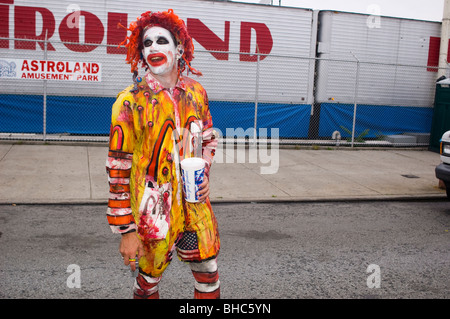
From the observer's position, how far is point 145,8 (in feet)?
42.3

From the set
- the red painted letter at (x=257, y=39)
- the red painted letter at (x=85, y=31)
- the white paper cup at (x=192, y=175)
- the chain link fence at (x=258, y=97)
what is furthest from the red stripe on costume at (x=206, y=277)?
the red painted letter at (x=257, y=39)

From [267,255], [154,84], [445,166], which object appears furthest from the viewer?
[445,166]

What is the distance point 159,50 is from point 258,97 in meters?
11.1

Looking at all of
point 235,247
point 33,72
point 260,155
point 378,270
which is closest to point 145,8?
point 33,72

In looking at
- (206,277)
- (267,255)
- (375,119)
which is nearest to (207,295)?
(206,277)

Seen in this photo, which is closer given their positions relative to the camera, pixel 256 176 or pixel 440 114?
pixel 256 176

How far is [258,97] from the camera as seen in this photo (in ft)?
45.1

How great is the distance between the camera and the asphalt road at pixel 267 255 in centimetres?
434

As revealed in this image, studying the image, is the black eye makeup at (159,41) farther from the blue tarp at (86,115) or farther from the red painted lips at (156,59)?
the blue tarp at (86,115)

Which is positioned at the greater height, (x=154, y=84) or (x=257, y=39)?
(x=257, y=39)

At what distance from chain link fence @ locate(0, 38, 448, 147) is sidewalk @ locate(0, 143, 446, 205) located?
4.12ft

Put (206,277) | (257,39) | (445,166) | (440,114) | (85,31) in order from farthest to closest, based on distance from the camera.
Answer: (257,39), (440,114), (85,31), (445,166), (206,277)

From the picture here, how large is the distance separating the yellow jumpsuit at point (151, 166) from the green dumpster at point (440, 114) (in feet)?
39.1

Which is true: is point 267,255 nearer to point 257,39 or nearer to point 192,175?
point 192,175
